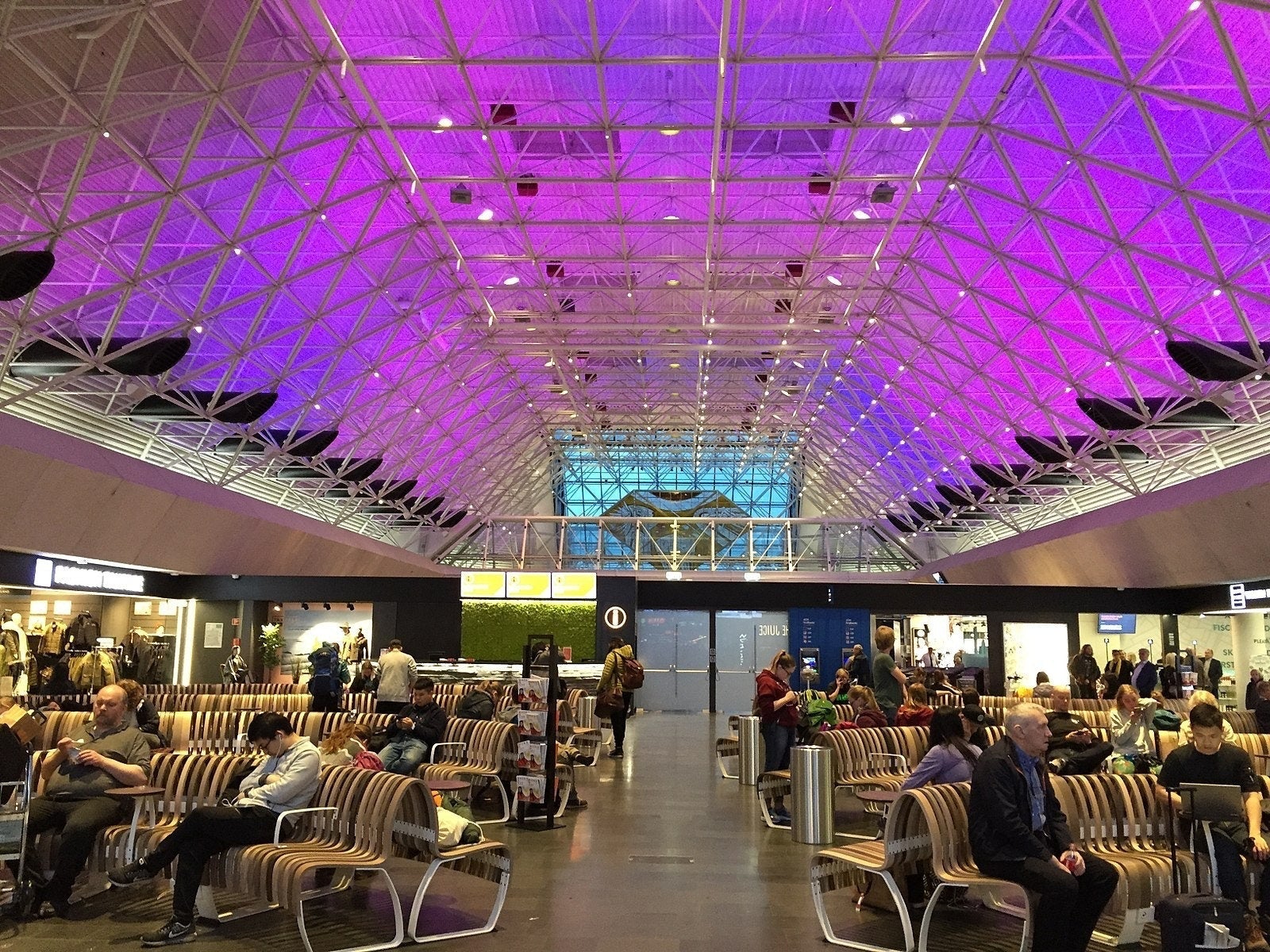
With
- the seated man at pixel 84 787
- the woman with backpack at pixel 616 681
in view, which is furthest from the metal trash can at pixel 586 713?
the seated man at pixel 84 787

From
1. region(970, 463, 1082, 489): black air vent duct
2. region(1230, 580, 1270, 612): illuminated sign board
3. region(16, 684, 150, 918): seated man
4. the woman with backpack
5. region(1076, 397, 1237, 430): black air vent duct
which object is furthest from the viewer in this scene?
region(970, 463, 1082, 489): black air vent duct

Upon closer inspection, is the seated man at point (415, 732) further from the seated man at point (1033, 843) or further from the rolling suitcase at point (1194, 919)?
the rolling suitcase at point (1194, 919)

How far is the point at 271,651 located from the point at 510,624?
7135 millimetres

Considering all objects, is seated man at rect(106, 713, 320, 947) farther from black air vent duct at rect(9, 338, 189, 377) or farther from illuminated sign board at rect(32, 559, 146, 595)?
illuminated sign board at rect(32, 559, 146, 595)

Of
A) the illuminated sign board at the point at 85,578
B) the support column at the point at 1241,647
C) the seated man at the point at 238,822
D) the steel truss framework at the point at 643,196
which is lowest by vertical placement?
the seated man at the point at 238,822

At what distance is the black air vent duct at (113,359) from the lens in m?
18.4

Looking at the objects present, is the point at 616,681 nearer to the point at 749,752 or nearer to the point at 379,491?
the point at 749,752

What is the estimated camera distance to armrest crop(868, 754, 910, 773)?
11012 millimetres

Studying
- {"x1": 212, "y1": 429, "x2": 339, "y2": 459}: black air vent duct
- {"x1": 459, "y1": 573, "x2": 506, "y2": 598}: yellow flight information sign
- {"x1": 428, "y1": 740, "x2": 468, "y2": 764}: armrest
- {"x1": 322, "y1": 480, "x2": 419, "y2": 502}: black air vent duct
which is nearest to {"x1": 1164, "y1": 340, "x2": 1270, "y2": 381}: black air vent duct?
{"x1": 428, "y1": 740, "x2": 468, "y2": 764}: armrest

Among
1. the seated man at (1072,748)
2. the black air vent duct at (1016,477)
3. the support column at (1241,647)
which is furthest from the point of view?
the black air vent duct at (1016,477)

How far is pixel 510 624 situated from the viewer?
29344mm

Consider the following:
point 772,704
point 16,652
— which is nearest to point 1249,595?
point 772,704

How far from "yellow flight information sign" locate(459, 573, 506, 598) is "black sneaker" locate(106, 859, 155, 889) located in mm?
21698

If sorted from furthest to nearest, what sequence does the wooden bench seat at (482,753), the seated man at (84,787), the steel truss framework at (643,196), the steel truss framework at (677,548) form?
the steel truss framework at (677,548) < the steel truss framework at (643,196) < the wooden bench seat at (482,753) < the seated man at (84,787)
